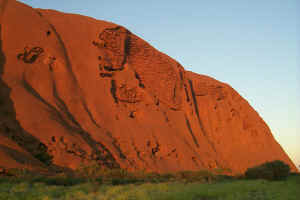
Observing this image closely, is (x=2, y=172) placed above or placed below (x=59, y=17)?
below

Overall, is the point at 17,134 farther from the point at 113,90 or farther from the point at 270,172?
the point at 270,172

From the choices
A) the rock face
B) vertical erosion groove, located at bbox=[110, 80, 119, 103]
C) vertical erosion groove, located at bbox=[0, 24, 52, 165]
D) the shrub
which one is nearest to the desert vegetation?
the rock face

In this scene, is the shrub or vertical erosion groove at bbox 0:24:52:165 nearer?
vertical erosion groove at bbox 0:24:52:165

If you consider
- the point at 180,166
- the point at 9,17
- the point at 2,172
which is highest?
the point at 9,17

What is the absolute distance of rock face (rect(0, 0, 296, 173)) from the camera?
2030cm

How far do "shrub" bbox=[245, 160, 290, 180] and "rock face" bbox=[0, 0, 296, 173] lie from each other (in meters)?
5.02

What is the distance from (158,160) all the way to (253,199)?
594 inches

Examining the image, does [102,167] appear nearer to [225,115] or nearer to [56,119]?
[56,119]

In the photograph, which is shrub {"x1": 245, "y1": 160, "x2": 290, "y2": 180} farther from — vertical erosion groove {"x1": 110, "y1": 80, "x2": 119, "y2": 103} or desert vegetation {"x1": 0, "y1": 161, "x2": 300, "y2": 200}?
vertical erosion groove {"x1": 110, "y1": 80, "x2": 119, "y2": 103}

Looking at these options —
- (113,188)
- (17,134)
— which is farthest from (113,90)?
(113,188)

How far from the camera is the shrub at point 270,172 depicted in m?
27.8

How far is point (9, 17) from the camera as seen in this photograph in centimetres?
2578

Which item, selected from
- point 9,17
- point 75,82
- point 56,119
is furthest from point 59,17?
point 56,119

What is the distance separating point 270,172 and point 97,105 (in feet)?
53.8
